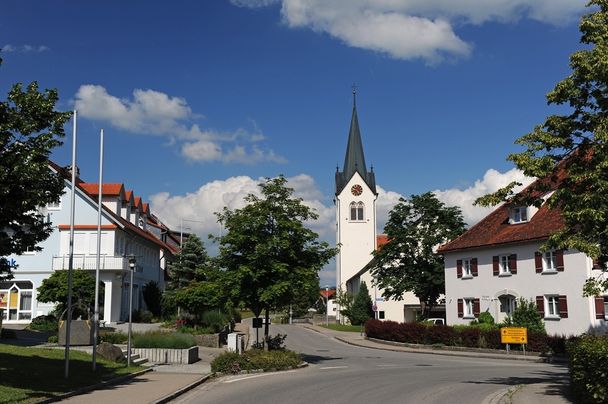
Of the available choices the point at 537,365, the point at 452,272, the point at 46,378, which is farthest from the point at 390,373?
the point at 452,272

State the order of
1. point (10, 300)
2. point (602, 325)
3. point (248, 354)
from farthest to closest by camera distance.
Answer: point (10, 300), point (602, 325), point (248, 354)

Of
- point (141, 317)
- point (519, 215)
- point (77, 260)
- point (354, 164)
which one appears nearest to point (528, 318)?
point (519, 215)

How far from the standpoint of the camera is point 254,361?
24.2 m

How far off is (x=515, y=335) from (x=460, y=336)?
4.66 m

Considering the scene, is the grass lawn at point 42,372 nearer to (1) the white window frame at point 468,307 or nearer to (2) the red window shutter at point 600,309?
(2) the red window shutter at point 600,309

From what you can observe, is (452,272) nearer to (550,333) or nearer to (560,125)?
(550,333)

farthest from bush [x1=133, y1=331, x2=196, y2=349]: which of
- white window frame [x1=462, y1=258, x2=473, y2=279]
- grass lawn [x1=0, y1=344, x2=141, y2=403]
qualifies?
white window frame [x1=462, y1=258, x2=473, y2=279]

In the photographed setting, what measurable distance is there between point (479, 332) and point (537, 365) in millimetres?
8011

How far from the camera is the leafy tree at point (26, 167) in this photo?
1393cm

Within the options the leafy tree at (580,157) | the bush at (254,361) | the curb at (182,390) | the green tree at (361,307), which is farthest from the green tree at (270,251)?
the green tree at (361,307)

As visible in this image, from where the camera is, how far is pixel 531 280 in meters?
38.4

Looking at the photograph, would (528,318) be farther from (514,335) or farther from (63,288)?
(63,288)

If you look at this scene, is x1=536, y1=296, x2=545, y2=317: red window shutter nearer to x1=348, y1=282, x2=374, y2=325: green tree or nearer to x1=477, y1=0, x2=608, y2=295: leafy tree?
x1=477, y1=0, x2=608, y2=295: leafy tree

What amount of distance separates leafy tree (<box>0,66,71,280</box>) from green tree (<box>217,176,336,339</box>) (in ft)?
37.3
